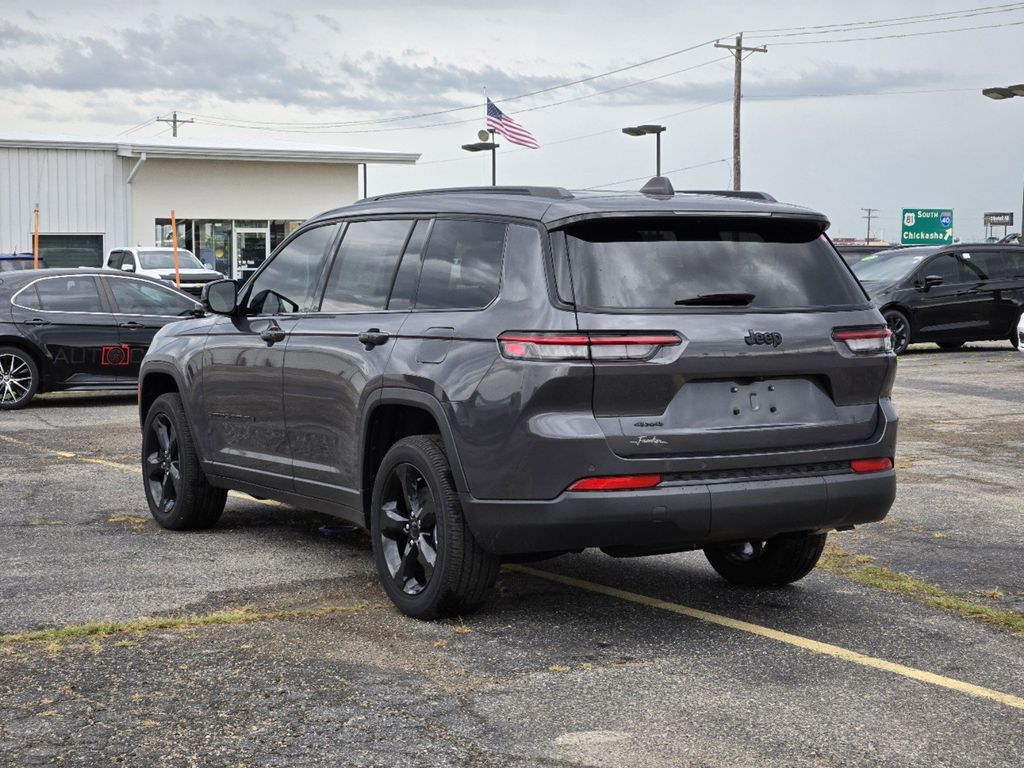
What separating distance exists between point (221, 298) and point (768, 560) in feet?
10.3

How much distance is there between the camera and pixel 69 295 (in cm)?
1698

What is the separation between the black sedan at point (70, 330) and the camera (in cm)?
1655

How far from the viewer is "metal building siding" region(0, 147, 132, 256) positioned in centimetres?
4238

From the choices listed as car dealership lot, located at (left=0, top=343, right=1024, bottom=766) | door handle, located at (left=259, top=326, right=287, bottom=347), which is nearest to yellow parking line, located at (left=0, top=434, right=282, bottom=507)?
car dealership lot, located at (left=0, top=343, right=1024, bottom=766)

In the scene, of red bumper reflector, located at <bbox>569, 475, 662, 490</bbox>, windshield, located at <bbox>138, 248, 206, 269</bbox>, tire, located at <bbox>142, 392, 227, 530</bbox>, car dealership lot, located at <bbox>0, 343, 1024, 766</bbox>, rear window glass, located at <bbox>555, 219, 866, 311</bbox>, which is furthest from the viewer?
windshield, located at <bbox>138, 248, 206, 269</bbox>

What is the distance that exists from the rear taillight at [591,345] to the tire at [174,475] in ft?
10.7

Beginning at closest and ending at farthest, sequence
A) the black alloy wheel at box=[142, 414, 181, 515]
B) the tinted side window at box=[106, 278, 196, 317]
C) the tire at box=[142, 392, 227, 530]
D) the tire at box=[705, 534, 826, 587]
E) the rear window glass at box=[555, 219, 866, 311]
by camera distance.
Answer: the rear window glass at box=[555, 219, 866, 311] < the tire at box=[705, 534, 826, 587] < the tire at box=[142, 392, 227, 530] < the black alloy wheel at box=[142, 414, 181, 515] < the tinted side window at box=[106, 278, 196, 317]

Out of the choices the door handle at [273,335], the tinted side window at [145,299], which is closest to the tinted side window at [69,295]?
the tinted side window at [145,299]

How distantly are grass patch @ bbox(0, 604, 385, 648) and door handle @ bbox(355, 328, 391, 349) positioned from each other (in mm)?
1128

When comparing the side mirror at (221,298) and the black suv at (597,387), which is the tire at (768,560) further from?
the side mirror at (221,298)

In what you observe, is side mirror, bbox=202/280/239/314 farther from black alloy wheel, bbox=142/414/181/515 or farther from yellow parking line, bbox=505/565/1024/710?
yellow parking line, bbox=505/565/1024/710

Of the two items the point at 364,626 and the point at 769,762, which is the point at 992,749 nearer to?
the point at 769,762

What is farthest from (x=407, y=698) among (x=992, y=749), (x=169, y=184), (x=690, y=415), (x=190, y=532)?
(x=169, y=184)

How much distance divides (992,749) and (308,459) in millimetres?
3616
